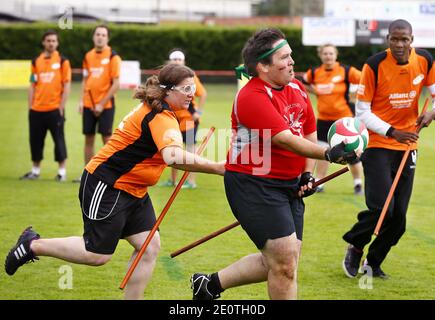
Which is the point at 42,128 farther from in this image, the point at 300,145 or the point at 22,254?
the point at 300,145

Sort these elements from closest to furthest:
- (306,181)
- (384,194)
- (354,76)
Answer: (306,181) < (384,194) < (354,76)

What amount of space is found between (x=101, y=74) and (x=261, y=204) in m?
7.95

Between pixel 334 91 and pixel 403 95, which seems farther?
pixel 334 91

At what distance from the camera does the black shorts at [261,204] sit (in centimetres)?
560

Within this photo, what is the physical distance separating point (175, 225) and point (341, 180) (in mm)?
4667

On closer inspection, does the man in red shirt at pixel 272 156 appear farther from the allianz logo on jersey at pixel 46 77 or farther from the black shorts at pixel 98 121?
the allianz logo on jersey at pixel 46 77

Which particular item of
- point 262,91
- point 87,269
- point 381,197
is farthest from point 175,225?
point 262,91

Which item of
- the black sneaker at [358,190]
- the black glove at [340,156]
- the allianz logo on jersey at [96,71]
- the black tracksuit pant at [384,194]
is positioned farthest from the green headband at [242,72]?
the allianz logo on jersey at [96,71]

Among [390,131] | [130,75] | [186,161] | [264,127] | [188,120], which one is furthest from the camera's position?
[130,75]

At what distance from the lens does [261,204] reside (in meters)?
5.64

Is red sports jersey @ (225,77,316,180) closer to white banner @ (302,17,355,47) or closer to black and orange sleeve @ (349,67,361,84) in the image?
black and orange sleeve @ (349,67,361,84)

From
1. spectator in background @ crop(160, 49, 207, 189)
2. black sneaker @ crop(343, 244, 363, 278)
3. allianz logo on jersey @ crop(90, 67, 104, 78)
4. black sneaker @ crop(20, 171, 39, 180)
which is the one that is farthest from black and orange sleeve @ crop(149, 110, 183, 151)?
black sneaker @ crop(20, 171, 39, 180)

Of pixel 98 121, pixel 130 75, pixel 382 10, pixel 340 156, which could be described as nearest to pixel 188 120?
pixel 98 121
